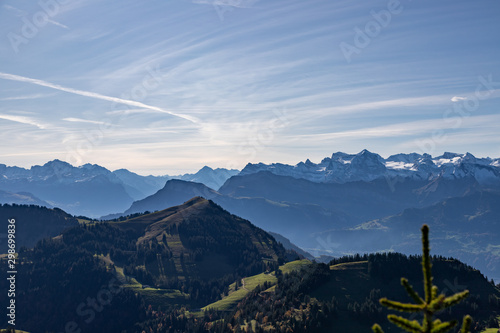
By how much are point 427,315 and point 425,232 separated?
439 cm

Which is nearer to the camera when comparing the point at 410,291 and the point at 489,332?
the point at 410,291

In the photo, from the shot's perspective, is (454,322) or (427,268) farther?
(454,322)

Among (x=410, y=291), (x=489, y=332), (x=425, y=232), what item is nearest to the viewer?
(x=425, y=232)

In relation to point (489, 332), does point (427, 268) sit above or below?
above

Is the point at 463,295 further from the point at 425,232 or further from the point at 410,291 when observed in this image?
the point at 425,232

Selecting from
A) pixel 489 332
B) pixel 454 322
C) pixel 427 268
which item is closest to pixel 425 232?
pixel 427 268

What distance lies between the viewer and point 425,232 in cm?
1524

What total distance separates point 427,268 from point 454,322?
12.2ft

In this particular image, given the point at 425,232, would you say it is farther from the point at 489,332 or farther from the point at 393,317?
the point at 489,332

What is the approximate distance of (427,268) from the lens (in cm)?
1620

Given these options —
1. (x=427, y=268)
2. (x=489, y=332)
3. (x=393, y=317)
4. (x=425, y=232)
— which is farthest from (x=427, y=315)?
(x=489, y=332)

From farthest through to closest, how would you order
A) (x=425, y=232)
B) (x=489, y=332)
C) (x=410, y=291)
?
(x=489, y=332) → (x=410, y=291) → (x=425, y=232)

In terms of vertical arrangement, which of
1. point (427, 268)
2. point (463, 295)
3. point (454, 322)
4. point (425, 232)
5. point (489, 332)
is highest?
point (425, 232)

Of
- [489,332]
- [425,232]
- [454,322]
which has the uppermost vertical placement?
[425,232]
